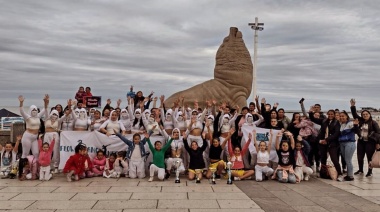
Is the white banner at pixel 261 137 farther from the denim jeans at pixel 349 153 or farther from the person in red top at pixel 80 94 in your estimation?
the person in red top at pixel 80 94

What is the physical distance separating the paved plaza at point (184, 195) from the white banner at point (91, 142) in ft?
3.62

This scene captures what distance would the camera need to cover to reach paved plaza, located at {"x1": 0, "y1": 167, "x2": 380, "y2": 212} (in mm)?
5688

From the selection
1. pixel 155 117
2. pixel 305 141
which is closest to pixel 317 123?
pixel 305 141

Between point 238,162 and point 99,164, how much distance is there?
3.36m

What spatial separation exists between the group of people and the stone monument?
6.88 metres

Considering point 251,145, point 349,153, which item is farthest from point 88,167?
point 349,153

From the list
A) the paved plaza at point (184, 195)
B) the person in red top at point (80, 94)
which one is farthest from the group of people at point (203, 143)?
the person in red top at point (80, 94)

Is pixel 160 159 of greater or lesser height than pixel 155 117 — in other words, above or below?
below

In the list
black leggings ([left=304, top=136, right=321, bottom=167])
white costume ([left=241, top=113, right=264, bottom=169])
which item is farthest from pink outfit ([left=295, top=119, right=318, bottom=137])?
white costume ([left=241, top=113, right=264, bottom=169])

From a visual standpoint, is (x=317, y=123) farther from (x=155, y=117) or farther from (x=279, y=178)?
(x=155, y=117)

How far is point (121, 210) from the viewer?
5461 millimetres

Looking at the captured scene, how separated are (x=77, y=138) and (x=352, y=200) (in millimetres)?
6470

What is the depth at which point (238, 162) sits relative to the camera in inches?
328

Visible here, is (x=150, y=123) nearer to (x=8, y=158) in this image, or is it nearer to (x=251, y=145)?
(x=251, y=145)
